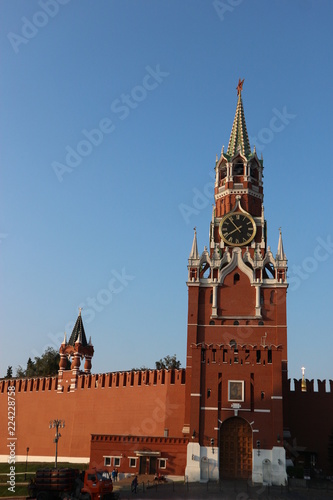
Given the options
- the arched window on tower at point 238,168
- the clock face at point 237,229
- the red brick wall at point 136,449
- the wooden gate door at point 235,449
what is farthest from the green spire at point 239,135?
the red brick wall at point 136,449

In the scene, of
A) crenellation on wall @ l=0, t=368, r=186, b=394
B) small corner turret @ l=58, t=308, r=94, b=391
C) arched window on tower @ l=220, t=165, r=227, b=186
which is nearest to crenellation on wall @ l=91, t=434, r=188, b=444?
crenellation on wall @ l=0, t=368, r=186, b=394

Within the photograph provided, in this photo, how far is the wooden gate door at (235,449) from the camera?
1636 inches

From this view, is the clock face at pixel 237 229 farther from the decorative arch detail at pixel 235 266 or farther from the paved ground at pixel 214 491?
the paved ground at pixel 214 491

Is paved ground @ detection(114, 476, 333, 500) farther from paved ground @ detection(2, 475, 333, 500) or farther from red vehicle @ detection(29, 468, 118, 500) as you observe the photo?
red vehicle @ detection(29, 468, 118, 500)

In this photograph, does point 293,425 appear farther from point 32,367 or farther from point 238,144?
point 32,367

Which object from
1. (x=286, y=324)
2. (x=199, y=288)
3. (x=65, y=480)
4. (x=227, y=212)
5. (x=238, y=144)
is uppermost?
(x=238, y=144)

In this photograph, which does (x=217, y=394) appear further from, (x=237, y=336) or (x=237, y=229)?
(x=237, y=229)

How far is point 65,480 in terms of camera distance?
99.3ft

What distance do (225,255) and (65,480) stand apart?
94.0 feet

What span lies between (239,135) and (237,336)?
22843mm

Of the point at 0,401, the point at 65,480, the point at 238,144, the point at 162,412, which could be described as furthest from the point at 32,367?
the point at 65,480

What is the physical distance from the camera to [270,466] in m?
40.7

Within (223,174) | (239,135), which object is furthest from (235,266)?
(239,135)

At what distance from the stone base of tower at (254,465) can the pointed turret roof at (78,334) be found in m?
22.9
